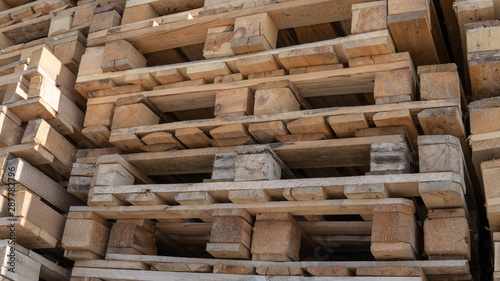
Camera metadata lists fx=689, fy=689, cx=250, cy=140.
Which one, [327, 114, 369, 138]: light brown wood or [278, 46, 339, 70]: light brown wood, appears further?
[278, 46, 339, 70]: light brown wood

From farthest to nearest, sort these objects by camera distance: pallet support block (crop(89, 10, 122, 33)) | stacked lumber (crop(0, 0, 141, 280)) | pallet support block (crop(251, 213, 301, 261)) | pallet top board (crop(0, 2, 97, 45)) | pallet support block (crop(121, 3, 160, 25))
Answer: pallet top board (crop(0, 2, 97, 45)), pallet support block (crop(89, 10, 122, 33)), pallet support block (crop(121, 3, 160, 25)), stacked lumber (crop(0, 0, 141, 280)), pallet support block (crop(251, 213, 301, 261))

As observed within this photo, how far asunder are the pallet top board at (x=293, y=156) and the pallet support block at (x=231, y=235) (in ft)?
1.66

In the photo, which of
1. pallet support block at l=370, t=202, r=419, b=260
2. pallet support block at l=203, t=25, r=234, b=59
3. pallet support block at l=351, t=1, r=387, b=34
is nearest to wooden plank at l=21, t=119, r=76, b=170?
pallet support block at l=203, t=25, r=234, b=59

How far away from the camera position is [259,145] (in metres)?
4.47

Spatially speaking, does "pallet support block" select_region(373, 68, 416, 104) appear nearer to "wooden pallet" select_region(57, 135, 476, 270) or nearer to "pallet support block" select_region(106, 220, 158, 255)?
"wooden pallet" select_region(57, 135, 476, 270)

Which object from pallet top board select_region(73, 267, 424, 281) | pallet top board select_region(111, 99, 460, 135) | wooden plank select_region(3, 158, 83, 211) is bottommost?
pallet top board select_region(73, 267, 424, 281)

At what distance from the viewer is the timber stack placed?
13.2 ft

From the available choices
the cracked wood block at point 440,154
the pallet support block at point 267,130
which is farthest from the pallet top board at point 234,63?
the cracked wood block at point 440,154

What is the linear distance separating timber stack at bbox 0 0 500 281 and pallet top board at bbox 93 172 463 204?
11 mm

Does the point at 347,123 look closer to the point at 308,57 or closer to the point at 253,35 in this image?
the point at 308,57

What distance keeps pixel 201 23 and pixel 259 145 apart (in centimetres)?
125

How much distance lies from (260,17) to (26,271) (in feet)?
7.80

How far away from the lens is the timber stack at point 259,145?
13.2 feet

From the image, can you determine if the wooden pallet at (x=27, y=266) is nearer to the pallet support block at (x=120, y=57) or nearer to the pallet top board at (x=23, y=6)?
the pallet support block at (x=120, y=57)
